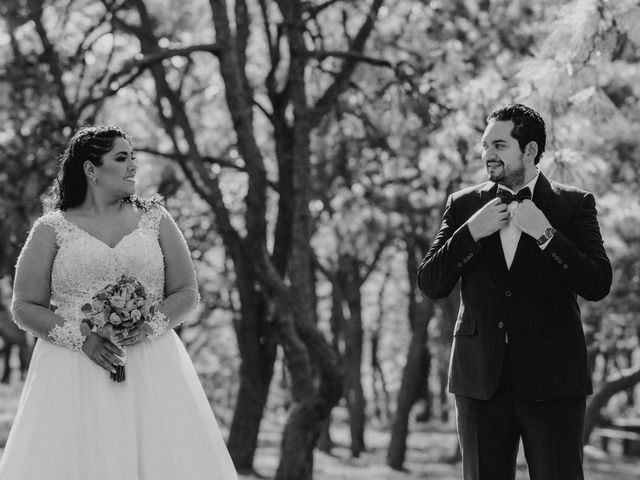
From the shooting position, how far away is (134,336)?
5.02 metres

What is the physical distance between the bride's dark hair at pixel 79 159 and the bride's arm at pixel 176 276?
0.43 m

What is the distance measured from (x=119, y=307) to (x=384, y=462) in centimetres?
1610

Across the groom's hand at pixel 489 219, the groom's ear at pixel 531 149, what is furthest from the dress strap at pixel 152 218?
the groom's ear at pixel 531 149

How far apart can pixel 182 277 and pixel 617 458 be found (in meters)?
22.6

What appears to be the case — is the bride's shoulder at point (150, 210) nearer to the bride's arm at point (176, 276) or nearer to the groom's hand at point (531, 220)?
the bride's arm at point (176, 276)

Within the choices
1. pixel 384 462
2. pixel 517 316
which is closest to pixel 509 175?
pixel 517 316

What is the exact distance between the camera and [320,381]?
1054cm

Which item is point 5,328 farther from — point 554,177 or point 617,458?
point 554,177

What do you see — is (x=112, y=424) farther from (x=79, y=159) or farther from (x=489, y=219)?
(x=489, y=219)

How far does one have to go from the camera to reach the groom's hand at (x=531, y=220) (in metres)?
4.22

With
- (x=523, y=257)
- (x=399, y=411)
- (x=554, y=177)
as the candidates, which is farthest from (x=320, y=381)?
(x=399, y=411)

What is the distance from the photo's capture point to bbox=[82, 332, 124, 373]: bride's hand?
16.4 feet

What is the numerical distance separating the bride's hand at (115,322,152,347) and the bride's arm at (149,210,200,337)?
12 cm

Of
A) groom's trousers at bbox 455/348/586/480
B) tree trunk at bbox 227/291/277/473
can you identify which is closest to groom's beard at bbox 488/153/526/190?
groom's trousers at bbox 455/348/586/480
